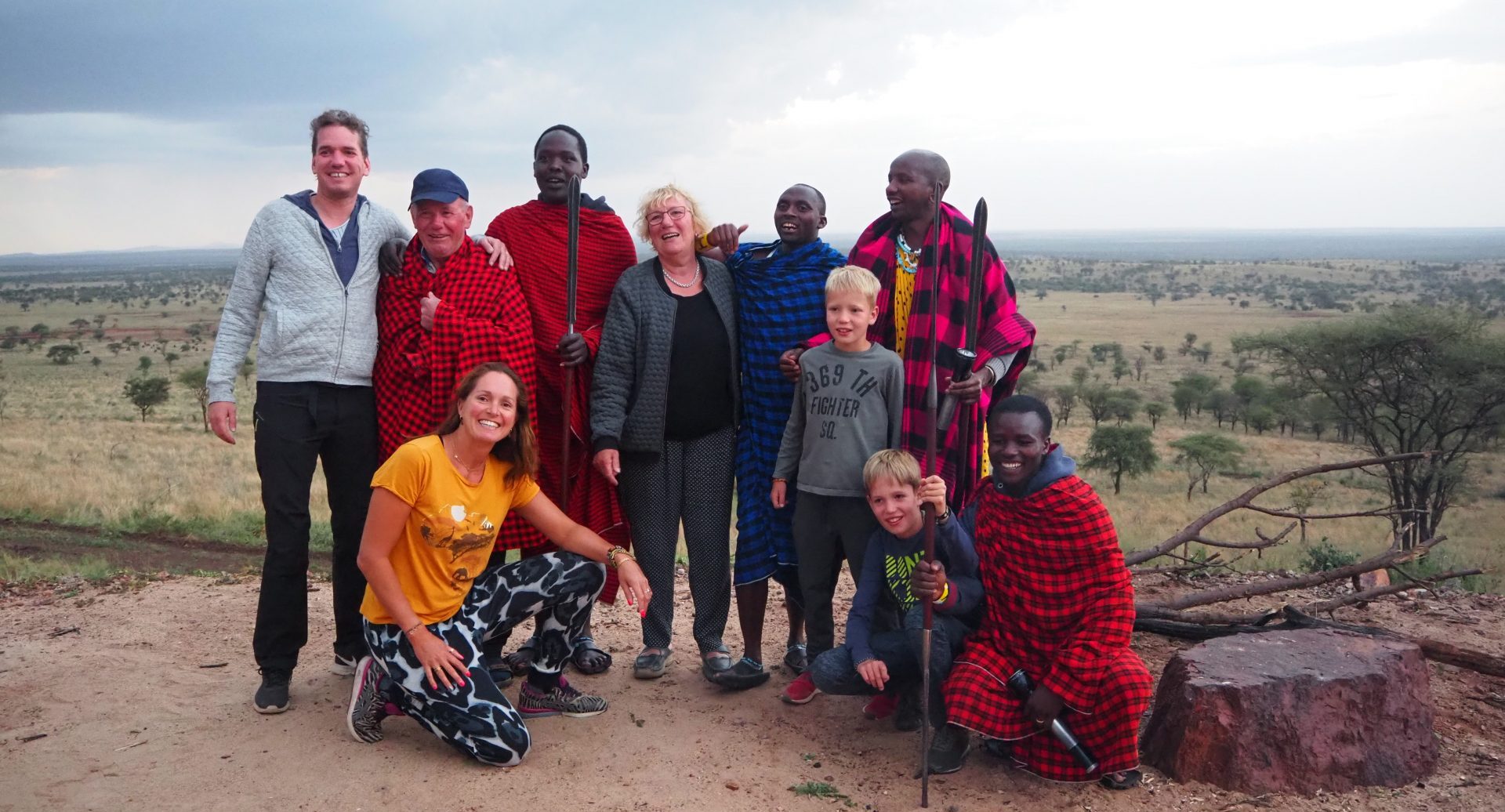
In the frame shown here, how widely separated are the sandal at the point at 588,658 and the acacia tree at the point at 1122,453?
55.1 feet

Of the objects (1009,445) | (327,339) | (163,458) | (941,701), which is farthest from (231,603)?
(163,458)

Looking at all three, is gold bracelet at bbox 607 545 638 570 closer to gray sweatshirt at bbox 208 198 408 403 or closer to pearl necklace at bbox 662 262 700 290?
pearl necklace at bbox 662 262 700 290

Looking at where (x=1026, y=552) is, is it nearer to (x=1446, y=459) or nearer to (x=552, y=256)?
(x=552, y=256)

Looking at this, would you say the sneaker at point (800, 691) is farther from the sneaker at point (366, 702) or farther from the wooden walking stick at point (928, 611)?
the sneaker at point (366, 702)

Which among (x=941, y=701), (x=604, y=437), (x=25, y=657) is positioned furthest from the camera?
(x=25, y=657)

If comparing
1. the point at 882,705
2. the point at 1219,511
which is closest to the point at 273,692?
the point at 882,705

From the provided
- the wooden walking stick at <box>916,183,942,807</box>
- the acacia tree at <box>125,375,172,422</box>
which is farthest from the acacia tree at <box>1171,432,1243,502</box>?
the acacia tree at <box>125,375,172,422</box>

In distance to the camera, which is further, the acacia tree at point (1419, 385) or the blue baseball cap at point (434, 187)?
the acacia tree at point (1419, 385)

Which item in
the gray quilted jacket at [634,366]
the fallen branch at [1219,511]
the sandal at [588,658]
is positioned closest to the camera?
the gray quilted jacket at [634,366]

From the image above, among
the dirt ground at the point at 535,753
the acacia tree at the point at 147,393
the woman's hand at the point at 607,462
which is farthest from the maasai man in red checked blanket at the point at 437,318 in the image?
the acacia tree at the point at 147,393

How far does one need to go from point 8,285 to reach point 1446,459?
109018 mm

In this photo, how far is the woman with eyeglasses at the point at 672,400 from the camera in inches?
170

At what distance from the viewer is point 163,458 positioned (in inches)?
642

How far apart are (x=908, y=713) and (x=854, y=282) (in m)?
1.66
